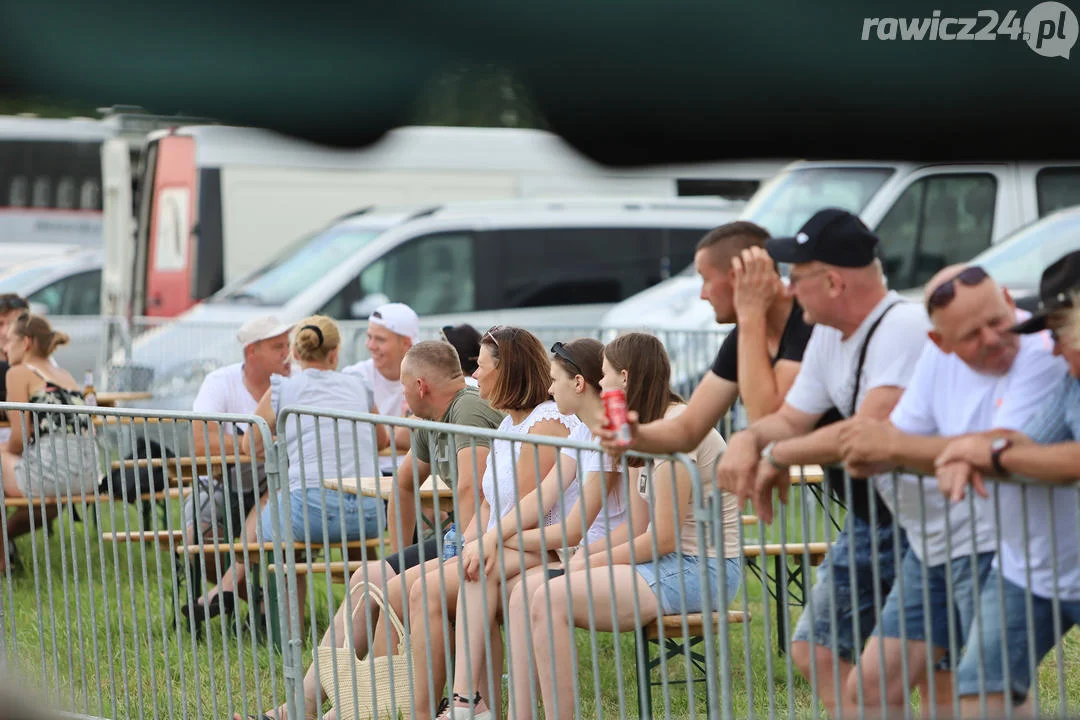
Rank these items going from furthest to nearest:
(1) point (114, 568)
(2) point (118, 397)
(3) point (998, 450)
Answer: (2) point (118, 397) < (1) point (114, 568) < (3) point (998, 450)

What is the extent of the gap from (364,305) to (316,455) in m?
8.25

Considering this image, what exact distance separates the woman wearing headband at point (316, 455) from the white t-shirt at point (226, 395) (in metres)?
0.45

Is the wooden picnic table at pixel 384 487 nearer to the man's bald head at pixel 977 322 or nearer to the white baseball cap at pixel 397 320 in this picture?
the white baseball cap at pixel 397 320

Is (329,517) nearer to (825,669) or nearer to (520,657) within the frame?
(520,657)

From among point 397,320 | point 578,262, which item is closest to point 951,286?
point 397,320

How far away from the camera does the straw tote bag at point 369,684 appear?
4352mm

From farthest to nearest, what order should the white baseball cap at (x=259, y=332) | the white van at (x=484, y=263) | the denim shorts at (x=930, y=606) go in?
the white van at (x=484, y=263), the white baseball cap at (x=259, y=332), the denim shorts at (x=930, y=606)

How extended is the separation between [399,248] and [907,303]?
10301 mm

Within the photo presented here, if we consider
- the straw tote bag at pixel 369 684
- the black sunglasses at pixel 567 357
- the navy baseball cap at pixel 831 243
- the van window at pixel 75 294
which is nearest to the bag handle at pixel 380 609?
the straw tote bag at pixel 369 684

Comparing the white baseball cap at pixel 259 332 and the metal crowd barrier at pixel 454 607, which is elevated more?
the white baseball cap at pixel 259 332

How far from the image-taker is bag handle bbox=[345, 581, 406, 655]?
439cm

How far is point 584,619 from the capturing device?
13.2 feet

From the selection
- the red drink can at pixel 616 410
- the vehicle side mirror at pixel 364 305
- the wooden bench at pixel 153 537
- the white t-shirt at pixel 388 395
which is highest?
the vehicle side mirror at pixel 364 305

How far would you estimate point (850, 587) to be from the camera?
10.2 ft
